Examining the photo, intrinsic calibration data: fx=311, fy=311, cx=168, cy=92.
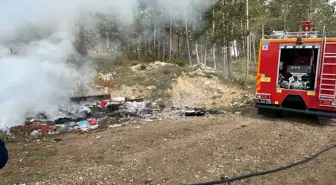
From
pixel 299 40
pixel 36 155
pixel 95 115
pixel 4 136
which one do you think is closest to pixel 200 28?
pixel 299 40

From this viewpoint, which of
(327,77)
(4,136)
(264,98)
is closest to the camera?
(4,136)

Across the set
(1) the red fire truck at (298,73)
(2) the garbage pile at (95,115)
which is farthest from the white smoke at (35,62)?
(1) the red fire truck at (298,73)

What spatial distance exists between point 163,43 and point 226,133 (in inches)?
927

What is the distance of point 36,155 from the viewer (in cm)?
605

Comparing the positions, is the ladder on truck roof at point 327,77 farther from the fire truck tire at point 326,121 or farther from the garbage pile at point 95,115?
the garbage pile at point 95,115

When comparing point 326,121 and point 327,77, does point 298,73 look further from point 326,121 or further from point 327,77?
point 326,121

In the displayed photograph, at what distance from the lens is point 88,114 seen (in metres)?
10.0

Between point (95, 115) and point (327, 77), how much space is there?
22.7 ft

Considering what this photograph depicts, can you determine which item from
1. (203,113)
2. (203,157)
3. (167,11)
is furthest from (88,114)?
(167,11)

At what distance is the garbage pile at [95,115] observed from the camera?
8.53 m

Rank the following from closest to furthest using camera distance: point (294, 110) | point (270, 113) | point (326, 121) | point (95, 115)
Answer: point (326, 121) → point (294, 110) → point (270, 113) → point (95, 115)

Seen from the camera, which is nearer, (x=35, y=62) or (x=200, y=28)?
(x=35, y=62)

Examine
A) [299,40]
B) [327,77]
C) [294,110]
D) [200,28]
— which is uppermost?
[200,28]

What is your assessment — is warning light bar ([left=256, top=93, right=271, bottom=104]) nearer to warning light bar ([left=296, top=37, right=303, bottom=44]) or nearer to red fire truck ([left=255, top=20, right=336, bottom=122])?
red fire truck ([left=255, top=20, right=336, bottom=122])
